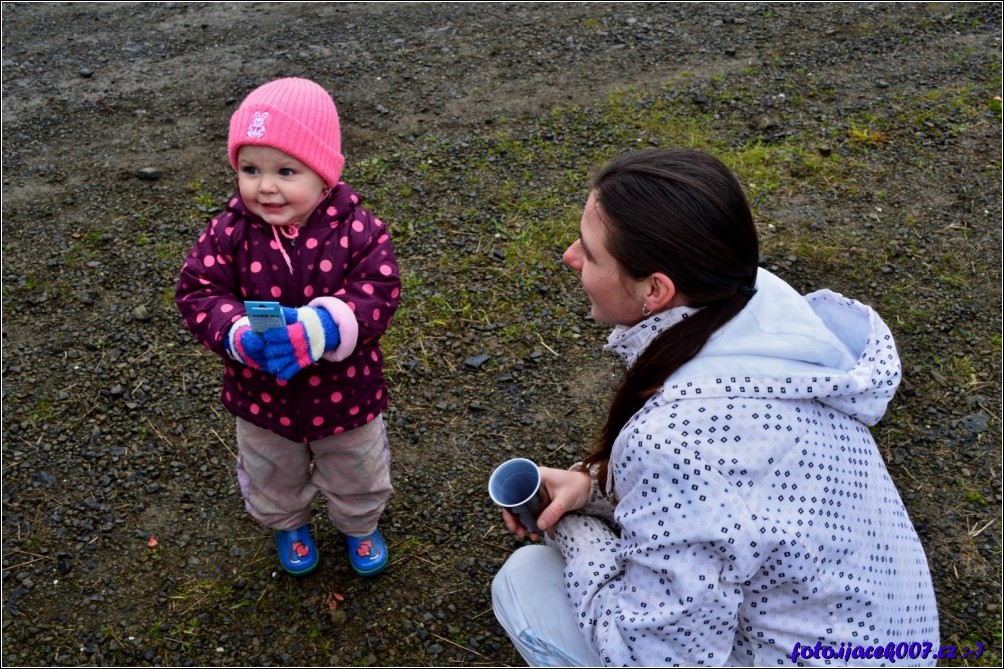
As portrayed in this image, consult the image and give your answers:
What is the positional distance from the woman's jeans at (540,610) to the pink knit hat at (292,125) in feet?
4.00

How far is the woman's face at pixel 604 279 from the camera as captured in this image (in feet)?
7.04

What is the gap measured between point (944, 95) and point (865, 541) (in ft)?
Answer: 15.1

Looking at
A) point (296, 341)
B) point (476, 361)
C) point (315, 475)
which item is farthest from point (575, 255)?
point (476, 361)

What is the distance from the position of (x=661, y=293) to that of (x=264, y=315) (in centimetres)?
99

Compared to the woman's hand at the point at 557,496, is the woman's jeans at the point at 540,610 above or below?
below

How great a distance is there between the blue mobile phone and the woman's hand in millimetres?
780

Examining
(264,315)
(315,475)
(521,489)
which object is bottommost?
(315,475)

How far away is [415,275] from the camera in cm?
439

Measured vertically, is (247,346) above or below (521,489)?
above

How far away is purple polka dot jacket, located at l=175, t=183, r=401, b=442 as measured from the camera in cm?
246

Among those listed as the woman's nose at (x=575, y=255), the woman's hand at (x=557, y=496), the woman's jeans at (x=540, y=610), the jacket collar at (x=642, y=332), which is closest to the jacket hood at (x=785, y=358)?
the jacket collar at (x=642, y=332)

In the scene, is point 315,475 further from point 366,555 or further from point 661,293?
point 661,293

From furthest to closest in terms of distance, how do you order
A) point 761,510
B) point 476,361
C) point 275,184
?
point 476,361, point 275,184, point 761,510

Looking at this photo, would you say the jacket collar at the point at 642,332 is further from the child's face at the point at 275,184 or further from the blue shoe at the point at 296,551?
the blue shoe at the point at 296,551
